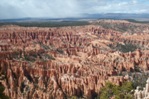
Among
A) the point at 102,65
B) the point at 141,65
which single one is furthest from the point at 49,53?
the point at 141,65

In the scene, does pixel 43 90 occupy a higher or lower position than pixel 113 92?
lower

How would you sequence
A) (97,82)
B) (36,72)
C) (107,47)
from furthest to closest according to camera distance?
(107,47), (36,72), (97,82)

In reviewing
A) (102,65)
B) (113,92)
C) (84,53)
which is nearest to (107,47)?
(84,53)

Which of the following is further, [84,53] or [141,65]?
[84,53]

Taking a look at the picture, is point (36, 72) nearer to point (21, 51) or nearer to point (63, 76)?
point (63, 76)

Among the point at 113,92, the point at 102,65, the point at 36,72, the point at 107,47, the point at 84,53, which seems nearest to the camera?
the point at 113,92

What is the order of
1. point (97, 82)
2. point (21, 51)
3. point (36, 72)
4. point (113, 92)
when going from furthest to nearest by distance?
point (21, 51)
point (36, 72)
point (97, 82)
point (113, 92)

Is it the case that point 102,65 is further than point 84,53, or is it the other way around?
point 84,53

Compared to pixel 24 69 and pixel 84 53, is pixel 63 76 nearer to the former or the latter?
pixel 24 69

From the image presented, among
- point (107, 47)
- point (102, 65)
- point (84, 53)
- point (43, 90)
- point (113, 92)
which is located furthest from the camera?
point (107, 47)
